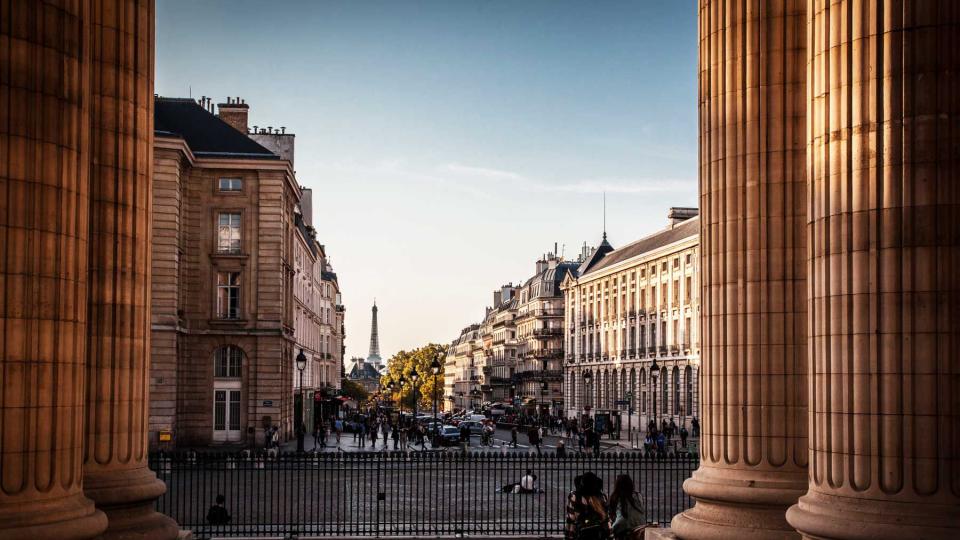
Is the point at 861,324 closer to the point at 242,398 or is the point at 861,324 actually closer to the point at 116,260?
the point at 116,260

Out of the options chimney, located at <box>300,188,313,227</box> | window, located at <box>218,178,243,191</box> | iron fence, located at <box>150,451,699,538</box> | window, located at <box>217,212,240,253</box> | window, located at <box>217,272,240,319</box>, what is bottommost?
iron fence, located at <box>150,451,699,538</box>

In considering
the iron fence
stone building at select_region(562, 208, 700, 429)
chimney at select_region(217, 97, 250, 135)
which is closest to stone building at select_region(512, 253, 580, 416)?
stone building at select_region(562, 208, 700, 429)

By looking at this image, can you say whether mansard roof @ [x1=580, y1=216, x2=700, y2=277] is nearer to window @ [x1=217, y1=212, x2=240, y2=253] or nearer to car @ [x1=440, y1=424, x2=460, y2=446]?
car @ [x1=440, y1=424, x2=460, y2=446]

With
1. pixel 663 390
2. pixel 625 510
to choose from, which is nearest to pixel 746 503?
pixel 625 510

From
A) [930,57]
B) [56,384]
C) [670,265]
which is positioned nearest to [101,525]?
[56,384]

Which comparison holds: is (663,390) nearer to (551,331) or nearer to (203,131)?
(203,131)

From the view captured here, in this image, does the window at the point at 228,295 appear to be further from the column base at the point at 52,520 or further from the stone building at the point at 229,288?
the column base at the point at 52,520

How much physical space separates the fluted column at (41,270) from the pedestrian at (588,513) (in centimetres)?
448

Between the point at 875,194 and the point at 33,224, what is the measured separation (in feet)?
20.9

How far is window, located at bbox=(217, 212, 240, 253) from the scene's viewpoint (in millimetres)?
51094

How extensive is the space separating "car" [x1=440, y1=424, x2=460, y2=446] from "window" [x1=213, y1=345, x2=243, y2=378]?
12.5 m

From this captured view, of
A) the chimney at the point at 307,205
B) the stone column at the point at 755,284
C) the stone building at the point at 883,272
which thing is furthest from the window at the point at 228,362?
the stone building at the point at 883,272

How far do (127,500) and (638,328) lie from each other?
8340 centimetres

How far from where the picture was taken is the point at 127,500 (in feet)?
37.0
